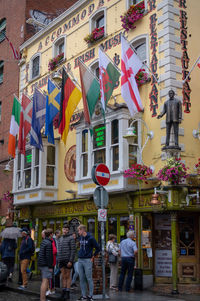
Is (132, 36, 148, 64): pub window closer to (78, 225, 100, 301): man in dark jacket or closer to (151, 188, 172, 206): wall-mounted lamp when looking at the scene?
(151, 188, 172, 206): wall-mounted lamp

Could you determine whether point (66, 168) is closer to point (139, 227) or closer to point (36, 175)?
point (36, 175)

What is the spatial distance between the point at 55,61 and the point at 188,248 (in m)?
11.6

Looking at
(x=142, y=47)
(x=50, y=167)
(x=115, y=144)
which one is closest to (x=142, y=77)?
(x=142, y=47)

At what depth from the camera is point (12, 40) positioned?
84.7ft

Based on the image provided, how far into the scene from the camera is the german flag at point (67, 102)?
15.3 metres

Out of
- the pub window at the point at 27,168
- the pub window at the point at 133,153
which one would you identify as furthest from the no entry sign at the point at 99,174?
the pub window at the point at 27,168

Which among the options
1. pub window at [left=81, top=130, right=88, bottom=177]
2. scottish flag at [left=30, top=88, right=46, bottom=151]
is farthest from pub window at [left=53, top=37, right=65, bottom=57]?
pub window at [left=81, top=130, right=88, bottom=177]

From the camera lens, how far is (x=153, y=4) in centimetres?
1545

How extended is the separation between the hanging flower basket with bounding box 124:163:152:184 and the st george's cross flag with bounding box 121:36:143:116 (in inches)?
74.6

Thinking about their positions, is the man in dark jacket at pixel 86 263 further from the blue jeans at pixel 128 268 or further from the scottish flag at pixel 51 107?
the scottish flag at pixel 51 107

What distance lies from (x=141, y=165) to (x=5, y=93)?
46.3 ft

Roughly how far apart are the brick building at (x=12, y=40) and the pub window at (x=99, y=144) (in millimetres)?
8878

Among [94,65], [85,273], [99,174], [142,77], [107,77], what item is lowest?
[85,273]

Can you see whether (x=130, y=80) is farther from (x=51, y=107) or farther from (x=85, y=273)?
(x=85, y=273)
